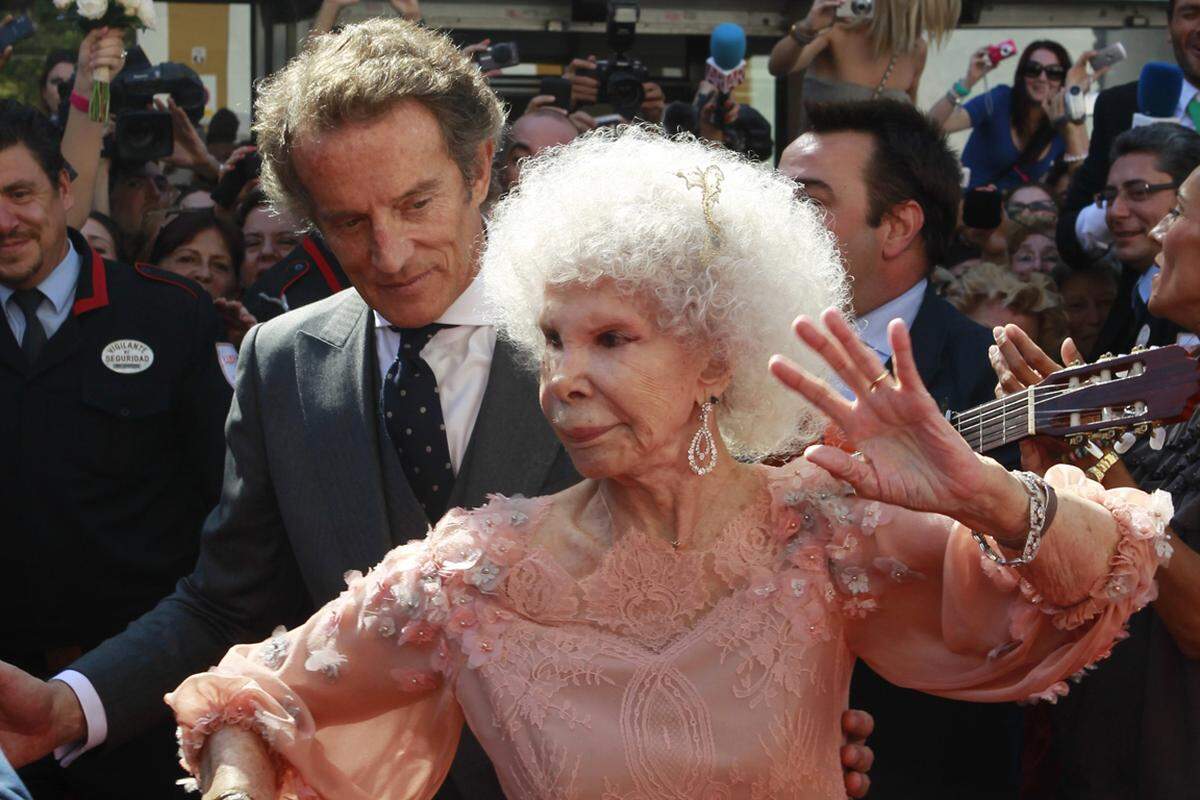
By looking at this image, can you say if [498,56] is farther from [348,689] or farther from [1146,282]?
[348,689]

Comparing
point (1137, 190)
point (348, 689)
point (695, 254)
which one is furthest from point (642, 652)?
point (1137, 190)

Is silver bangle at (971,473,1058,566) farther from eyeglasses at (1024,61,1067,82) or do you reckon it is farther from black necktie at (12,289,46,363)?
eyeglasses at (1024,61,1067,82)

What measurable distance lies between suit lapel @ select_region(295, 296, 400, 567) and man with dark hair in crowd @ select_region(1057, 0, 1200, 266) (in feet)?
10.1

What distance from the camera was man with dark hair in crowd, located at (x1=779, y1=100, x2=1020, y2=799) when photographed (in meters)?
3.55

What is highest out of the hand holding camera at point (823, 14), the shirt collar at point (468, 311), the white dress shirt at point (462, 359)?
the hand holding camera at point (823, 14)

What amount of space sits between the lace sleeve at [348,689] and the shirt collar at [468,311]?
0.62m

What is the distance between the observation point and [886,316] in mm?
3971

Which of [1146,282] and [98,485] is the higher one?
[1146,282]

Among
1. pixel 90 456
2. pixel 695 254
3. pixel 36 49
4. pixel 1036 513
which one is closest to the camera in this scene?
pixel 1036 513

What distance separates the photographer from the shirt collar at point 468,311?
10.2 ft

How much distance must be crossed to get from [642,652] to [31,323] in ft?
9.08

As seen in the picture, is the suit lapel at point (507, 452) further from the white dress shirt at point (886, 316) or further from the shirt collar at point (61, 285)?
the shirt collar at point (61, 285)

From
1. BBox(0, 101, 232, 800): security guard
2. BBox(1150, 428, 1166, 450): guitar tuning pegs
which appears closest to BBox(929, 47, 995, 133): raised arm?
BBox(0, 101, 232, 800): security guard

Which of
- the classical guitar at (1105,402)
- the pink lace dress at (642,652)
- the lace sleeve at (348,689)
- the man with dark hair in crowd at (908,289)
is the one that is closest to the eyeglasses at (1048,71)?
the man with dark hair in crowd at (908,289)
